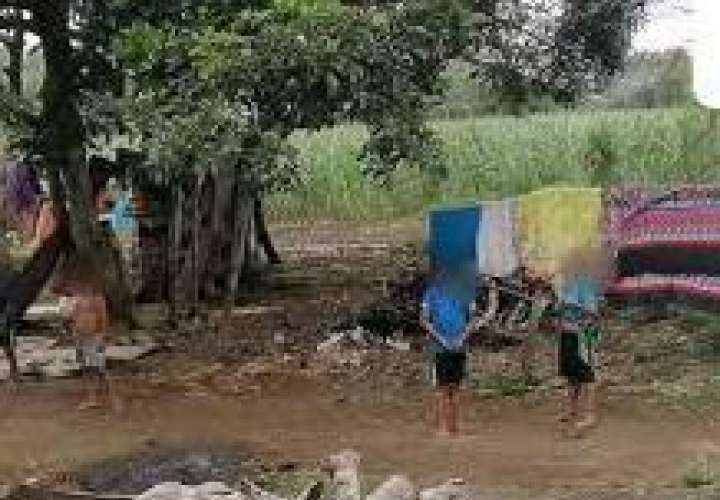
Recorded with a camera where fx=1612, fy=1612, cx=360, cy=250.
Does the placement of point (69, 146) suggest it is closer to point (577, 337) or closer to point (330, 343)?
point (330, 343)

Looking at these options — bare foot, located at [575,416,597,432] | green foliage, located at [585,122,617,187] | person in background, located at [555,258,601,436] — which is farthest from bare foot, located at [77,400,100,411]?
green foliage, located at [585,122,617,187]

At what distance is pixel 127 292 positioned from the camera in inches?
585

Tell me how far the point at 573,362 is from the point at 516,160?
46.9 ft

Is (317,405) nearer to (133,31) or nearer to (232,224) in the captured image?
(133,31)

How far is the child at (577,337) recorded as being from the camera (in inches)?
406

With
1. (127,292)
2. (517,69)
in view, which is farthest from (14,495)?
(517,69)

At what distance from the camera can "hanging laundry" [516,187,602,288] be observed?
38.1ft

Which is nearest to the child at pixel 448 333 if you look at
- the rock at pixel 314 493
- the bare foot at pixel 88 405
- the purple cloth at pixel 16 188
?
the bare foot at pixel 88 405

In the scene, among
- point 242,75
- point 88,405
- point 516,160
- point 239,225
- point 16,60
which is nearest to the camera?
point 242,75

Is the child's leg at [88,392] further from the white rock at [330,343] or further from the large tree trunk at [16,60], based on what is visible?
the large tree trunk at [16,60]

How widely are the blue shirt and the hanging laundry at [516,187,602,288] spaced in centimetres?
103

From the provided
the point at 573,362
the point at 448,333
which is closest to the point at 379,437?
the point at 448,333

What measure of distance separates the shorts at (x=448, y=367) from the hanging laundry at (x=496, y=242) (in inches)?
72.7

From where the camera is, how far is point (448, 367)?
34.6 ft
